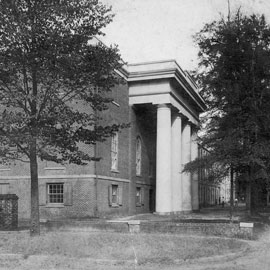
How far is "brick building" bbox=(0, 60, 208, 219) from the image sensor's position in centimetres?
2870

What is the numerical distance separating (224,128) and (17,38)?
14.7m

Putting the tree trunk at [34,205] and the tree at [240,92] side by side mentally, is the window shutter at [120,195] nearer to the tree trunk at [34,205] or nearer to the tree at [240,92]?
the tree at [240,92]

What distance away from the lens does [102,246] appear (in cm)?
1502

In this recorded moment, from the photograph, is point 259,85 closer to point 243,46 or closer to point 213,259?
point 243,46

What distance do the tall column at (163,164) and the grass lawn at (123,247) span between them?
55.0 feet

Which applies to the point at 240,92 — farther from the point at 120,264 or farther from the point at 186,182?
the point at 120,264

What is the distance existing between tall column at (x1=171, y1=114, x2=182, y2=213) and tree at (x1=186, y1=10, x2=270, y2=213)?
8.59 m

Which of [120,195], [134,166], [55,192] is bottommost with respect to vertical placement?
[120,195]

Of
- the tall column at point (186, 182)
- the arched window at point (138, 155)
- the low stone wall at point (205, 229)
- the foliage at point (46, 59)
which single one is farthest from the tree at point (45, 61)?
the tall column at point (186, 182)

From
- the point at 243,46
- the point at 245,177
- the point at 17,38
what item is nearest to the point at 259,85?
the point at 243,46

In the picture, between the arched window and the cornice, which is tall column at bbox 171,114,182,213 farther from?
the cornice

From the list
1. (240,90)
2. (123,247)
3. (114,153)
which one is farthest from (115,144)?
(123,247)

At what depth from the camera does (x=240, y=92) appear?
2780 centimetres

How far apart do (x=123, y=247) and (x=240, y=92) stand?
15.8m
